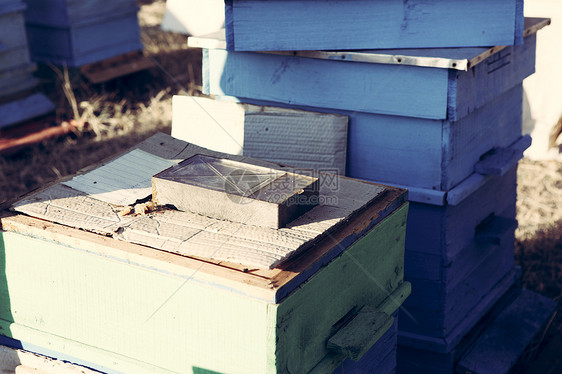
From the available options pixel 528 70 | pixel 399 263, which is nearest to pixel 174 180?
pixel 399 263

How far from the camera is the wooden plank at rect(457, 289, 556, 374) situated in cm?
264

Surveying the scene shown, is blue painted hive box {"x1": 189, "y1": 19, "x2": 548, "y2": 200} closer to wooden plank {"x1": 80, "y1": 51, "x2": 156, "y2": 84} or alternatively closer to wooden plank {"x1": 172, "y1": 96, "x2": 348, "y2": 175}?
wooden plank {"x1": 172, "y1": 96, "x2": 348, "y2": 175}

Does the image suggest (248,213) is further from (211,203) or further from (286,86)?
(286,86)

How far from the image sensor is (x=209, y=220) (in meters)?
1.82

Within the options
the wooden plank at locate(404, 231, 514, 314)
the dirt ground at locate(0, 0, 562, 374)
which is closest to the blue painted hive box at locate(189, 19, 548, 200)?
the wooden plank at locate(404, 231, 514, 314)

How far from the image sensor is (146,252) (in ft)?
5.54

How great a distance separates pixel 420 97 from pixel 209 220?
97 centimetres

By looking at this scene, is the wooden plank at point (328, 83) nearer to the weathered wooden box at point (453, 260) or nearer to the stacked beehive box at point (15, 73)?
the weathered wooden box at point (453, 260)

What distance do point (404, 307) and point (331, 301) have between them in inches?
37.5

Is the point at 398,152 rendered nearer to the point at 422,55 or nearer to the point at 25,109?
the point at 422,55

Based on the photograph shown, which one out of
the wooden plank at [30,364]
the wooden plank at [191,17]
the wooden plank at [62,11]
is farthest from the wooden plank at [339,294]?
the wooden plank at [191,17]

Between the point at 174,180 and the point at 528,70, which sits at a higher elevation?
the point at 528,70

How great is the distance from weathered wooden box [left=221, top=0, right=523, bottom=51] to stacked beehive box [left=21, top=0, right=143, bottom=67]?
335 cm

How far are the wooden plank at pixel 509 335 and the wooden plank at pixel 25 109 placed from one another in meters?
3.63
